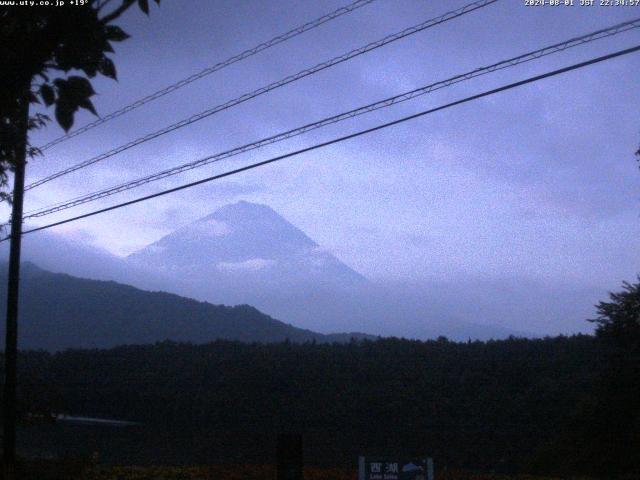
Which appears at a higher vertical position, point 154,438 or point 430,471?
point 430,471

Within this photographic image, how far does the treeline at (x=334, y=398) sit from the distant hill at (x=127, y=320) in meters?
21.7

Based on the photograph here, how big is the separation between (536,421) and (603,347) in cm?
335

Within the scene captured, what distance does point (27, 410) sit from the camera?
49.2ft

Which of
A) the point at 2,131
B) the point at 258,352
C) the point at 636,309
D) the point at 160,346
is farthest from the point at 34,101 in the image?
the point at 160,346

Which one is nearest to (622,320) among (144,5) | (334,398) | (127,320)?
(334,398)

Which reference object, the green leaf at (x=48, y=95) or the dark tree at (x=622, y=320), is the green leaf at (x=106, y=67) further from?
the dark tree at (x=622, y=320)

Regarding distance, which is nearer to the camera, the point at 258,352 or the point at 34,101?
the point at 34,101

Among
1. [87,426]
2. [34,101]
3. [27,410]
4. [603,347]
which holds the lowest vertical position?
[87,426]

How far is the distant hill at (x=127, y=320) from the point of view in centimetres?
5266

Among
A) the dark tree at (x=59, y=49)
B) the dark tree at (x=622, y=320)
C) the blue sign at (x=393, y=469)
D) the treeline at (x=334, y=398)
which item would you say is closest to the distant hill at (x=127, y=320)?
the treeline at (x=334, y=398)

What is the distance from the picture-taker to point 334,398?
25047mm

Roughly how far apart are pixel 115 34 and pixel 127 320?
5295 centimetres

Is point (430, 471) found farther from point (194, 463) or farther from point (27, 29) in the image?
point (194, 463)

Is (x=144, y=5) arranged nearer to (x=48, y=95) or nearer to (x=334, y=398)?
(x=48, y=95)
